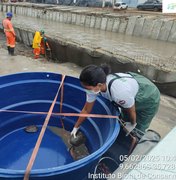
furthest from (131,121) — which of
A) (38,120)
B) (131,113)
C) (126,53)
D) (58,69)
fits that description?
(126,53)

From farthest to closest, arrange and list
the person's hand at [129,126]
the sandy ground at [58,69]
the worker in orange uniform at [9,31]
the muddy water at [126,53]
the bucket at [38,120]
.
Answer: the worker in orange uniform at [9,31] → the muddy water at [126,53] → the sandy ground at [58,69] → the bucket at [38,120] → the person's hand at [129,126]

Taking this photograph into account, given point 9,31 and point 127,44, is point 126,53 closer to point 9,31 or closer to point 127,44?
point 127,44

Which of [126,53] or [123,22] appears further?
[123,22]

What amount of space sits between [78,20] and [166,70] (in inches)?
581

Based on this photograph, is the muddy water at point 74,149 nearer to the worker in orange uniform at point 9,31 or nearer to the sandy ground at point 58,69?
the sandy ground at point 58,69

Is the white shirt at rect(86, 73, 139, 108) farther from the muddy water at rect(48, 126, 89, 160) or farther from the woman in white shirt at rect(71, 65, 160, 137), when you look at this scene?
the muddy water at rect(48, 126, 89, 160)

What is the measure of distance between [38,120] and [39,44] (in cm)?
552

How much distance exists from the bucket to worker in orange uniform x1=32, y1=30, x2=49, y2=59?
5.34m

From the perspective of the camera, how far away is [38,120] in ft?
13.1

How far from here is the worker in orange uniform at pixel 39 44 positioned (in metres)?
8.74

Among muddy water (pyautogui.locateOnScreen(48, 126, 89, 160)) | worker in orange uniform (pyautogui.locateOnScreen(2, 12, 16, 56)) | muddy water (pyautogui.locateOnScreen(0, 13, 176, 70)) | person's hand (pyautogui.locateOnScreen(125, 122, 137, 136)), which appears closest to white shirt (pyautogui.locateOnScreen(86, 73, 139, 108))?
person's hand (pyautogui.locateOnScreen(125, 122, 137, 136))

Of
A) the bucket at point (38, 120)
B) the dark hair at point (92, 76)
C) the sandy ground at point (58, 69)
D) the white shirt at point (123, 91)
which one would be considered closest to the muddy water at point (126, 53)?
the sandy ground at point (58, 69)

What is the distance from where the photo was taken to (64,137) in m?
3.76

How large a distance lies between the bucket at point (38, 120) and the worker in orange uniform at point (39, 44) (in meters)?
5.34
